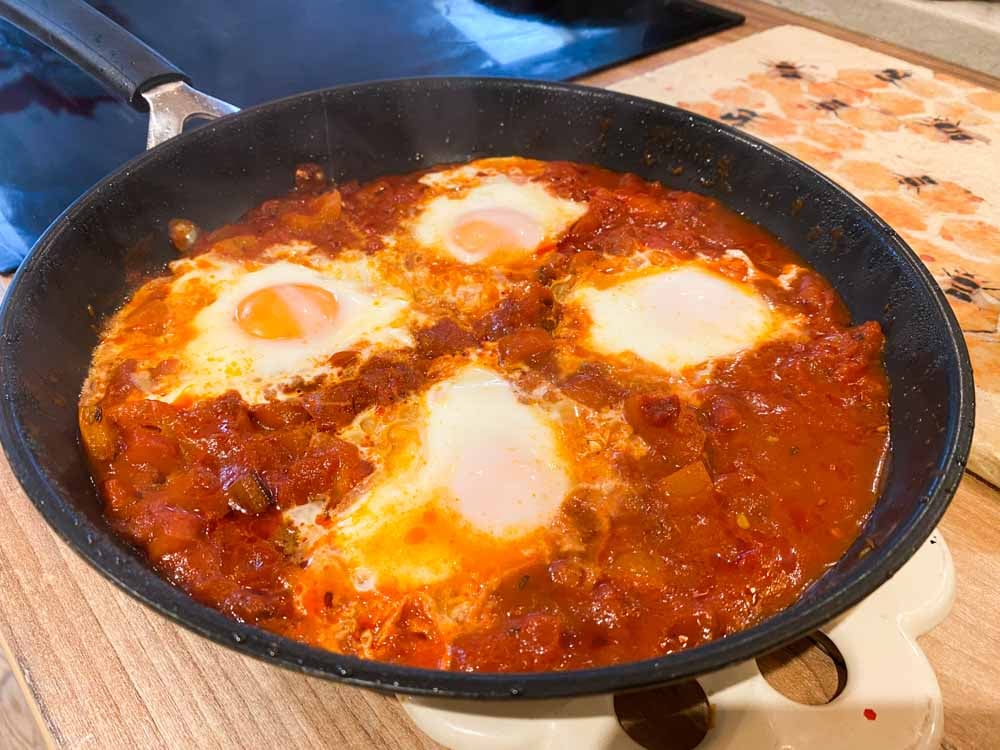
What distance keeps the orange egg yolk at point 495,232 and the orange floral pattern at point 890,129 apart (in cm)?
148

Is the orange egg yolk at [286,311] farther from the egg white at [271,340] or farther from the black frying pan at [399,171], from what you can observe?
the black frying pan at [399,171]

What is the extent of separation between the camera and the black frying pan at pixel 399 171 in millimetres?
1195

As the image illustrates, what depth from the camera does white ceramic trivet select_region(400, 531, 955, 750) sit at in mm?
1442

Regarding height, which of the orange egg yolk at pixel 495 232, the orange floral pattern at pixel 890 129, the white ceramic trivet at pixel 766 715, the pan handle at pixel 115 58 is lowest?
the white ceramic trivet at pixel 766 715

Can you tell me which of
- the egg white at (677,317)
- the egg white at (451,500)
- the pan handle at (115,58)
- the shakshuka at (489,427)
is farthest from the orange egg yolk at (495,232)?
the pan handle at (115,58)

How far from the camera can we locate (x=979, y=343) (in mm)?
2391

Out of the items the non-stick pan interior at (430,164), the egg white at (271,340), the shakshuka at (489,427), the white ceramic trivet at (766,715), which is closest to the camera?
the non-stick pan interior at (430,164)

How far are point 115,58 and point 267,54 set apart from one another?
196cm

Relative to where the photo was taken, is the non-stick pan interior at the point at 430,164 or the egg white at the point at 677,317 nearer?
the non-stick pan interior at the point at 430,164

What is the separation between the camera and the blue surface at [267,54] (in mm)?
3068

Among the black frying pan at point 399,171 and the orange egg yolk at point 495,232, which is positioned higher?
the black frying pan at point 399,171

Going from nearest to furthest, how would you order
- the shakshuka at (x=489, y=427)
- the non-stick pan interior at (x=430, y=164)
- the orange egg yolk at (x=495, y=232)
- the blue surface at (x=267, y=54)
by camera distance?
the non-stick pan interior at (x=430, y=164) → the shakshuka at (x=489, y=427) → the orange egg yolk at (x=495, y=232) → the blue surface at (x=267, y=54)

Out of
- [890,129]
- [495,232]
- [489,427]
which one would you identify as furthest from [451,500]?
[890,129]

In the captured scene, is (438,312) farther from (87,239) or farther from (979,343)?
(979,343)
